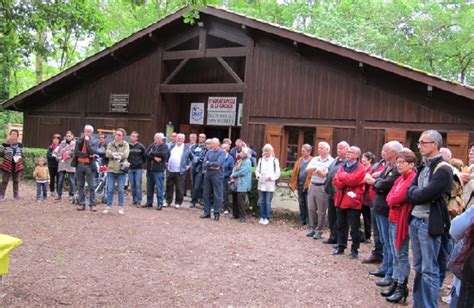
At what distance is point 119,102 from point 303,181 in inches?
325

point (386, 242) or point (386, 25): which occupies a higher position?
point (386, 25)

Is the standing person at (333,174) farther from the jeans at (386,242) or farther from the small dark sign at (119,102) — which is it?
the small dark sign at (119,102)

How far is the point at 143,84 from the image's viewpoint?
1453cm

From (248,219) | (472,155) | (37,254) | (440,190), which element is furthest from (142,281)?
(248,219)

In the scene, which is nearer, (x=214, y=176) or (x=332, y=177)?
(x=332, y=177)

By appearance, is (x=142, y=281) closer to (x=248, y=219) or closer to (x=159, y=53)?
(x=248, y=219)

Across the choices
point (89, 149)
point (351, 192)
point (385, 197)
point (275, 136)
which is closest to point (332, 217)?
point (351, 192)

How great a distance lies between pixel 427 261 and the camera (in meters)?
4.10

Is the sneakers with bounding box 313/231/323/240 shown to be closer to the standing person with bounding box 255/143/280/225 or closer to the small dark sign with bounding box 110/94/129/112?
the standing person with bounding box 255/143/280/225

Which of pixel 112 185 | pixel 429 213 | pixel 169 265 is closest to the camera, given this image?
pixel 429 213

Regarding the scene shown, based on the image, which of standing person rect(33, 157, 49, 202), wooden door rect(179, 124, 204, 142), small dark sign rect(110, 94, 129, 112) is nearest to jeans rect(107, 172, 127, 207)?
standing person rect(33, 157, 49, 202)

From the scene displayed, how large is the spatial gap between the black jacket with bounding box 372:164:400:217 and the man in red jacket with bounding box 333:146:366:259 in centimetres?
91

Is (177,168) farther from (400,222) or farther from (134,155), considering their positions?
(400,222)

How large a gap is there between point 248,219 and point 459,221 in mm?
7187
